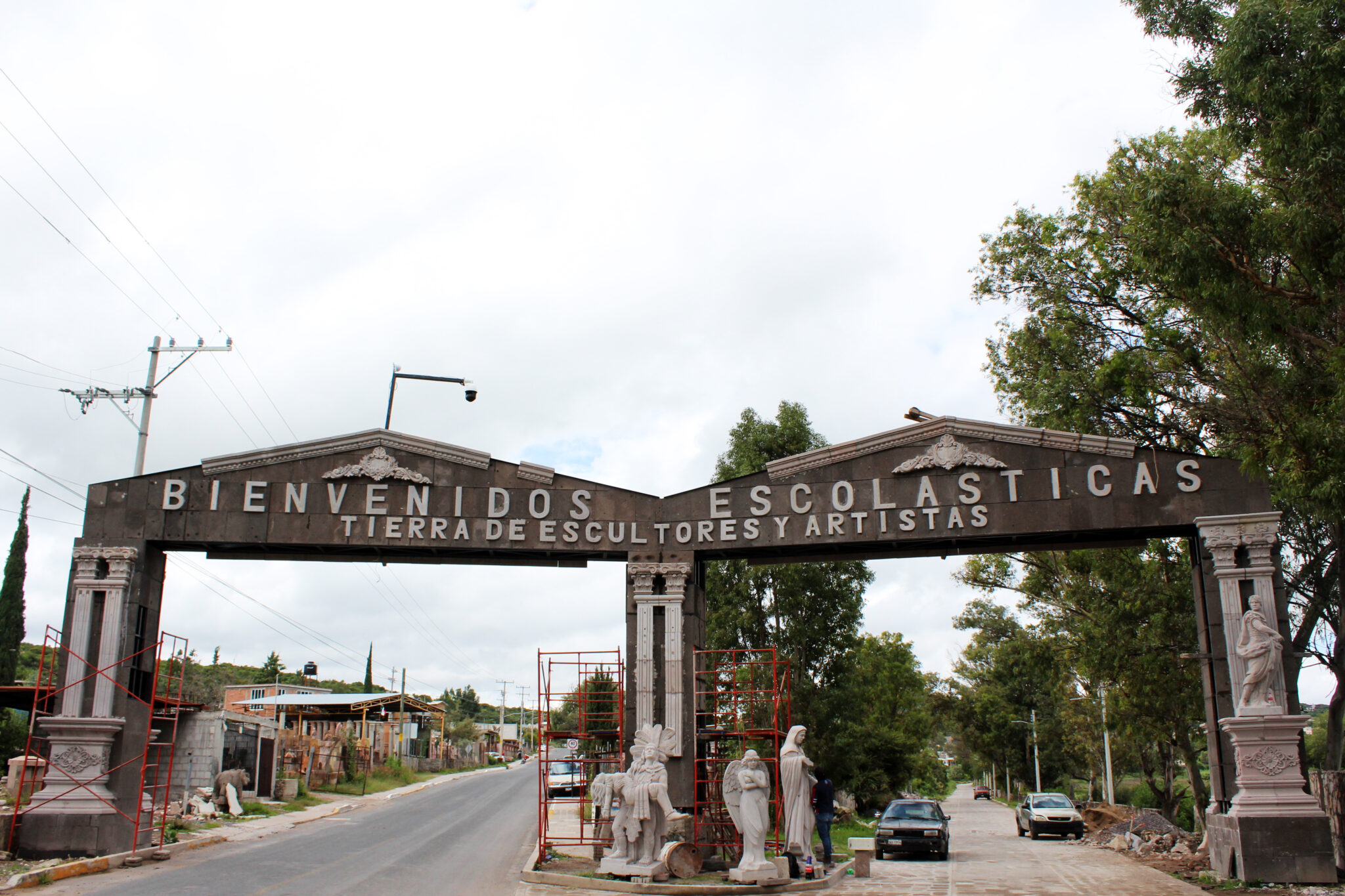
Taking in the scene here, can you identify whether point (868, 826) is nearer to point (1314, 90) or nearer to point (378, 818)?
point (378, 818)

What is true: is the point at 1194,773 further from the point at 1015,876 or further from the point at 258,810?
the point at 258,810

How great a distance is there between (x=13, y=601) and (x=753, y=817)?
38.0 meters

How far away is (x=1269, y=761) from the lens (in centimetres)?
1362

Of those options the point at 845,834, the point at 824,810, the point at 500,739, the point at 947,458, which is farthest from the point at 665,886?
the point at 500,739

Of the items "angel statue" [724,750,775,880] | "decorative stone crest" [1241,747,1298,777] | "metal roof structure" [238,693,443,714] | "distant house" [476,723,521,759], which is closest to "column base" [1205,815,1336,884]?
"decorative stone crest" [1241,747,1298,777]

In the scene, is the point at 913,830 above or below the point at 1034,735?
above

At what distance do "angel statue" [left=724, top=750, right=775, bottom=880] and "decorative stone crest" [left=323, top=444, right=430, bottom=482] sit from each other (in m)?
7.39

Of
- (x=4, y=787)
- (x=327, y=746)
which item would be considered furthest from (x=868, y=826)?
(x=4, y=787)

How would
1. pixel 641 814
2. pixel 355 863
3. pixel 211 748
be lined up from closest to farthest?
pixel 641 814, pixel 355 863, pixel 211 748

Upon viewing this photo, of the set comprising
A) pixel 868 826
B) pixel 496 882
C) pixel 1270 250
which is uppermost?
pixel 1270 250

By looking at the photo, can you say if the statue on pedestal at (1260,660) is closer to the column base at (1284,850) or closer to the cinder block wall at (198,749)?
the column base at (1284,850)

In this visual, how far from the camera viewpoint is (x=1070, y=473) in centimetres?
1559

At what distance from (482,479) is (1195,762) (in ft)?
75.8

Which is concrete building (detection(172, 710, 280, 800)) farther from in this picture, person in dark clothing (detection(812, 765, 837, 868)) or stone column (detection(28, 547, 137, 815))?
person in dark clothing (detection(812, 765, 837, 868))
